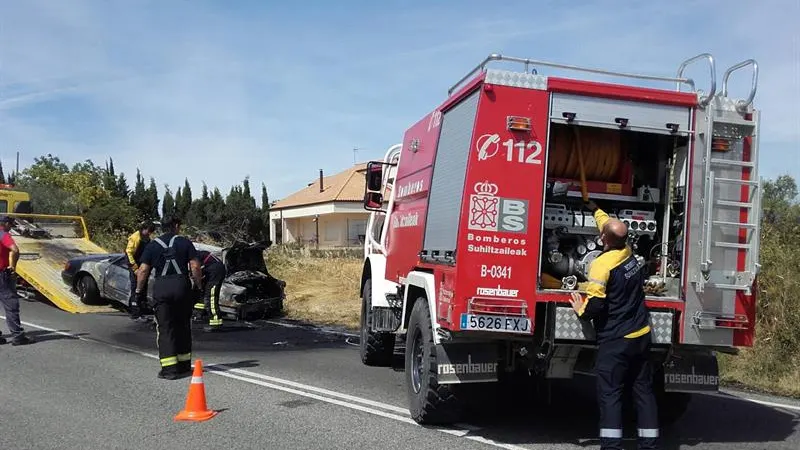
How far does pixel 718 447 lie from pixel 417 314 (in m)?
2.65

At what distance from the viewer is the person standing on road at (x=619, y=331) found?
16.6 ft

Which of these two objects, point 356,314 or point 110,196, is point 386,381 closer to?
point 356,314

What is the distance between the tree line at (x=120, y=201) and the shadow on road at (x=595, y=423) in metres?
21.6

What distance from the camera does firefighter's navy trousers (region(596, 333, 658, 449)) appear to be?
Result: 198 inches

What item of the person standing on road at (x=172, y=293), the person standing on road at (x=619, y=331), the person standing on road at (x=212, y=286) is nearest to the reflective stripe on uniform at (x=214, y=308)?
the person standing on road at (x=212, y=286)

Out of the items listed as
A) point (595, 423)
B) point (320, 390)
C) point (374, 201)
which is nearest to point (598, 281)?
point (595, 423)

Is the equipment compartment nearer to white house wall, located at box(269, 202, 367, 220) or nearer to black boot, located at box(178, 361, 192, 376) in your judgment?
black boot, located at box(178, 361, 192, 376)

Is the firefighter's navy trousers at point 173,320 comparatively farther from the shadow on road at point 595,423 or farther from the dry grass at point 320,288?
the dry grass at point 320,288

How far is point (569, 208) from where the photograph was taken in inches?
239

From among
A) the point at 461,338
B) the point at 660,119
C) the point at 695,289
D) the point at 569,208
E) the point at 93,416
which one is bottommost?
the point at 93,416

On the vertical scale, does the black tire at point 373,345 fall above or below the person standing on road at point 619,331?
below

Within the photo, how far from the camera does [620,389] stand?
5098 millimetres

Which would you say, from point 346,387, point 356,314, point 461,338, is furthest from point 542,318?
point 356,314

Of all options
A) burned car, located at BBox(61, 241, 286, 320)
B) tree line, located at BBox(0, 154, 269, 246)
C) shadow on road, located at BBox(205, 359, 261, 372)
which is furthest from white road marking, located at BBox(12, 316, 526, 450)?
tree line, located at BBox(0, 154, 269, 246)
